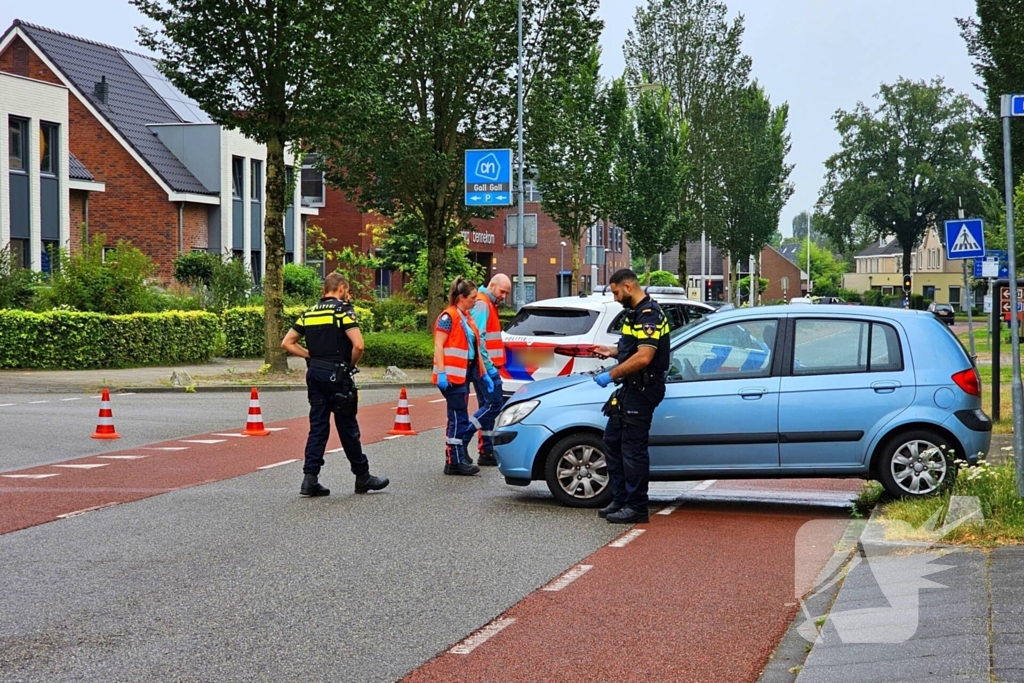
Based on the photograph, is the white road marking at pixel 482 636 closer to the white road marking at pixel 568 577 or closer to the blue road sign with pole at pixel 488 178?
the white road marking at pixel 568 577

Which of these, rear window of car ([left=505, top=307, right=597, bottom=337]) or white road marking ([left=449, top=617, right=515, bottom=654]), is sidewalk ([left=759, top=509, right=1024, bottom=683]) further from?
rear window of car ([left=505, top=307, right=597, bottom=337])

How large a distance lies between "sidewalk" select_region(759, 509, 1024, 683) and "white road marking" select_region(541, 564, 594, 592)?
133 centimetres

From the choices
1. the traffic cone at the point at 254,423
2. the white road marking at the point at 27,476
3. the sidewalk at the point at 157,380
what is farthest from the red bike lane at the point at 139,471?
the sidewalk at the point at 157,380

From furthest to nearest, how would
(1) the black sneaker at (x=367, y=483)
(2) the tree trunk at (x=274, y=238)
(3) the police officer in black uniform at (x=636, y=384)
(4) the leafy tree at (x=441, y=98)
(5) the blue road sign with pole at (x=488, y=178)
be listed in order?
(4) the leafy tree at (x=441, y=98) → (5) the blue road sign with pole at (x=488, y=178) → (2) the tree trunk at (x=274, y=238) → (1) the black sneaker at (x=367, y=483) → (3) the police officer in black uniform at (x=636, y=384)

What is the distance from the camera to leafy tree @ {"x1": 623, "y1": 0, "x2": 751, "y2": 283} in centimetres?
6088

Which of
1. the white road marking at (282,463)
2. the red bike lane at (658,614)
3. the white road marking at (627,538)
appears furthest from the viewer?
the white road marking at (282,463)

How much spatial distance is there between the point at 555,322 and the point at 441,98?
1866 centimetres

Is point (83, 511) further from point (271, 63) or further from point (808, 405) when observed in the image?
point (271, 63)

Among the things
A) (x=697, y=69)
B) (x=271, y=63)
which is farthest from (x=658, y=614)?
(x=697, y=69)

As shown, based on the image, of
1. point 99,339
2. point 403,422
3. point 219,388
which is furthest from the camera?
point 99,339

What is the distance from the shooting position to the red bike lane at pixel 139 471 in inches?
396

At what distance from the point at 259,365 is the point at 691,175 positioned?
35031mm

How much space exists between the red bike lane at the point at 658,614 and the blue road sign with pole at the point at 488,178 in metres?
18.9

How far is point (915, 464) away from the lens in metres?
9.51
